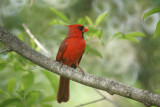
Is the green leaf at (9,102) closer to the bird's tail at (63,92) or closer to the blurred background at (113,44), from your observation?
the bird's tail at (63,92)

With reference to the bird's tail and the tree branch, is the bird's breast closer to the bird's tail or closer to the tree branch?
the bird's tail

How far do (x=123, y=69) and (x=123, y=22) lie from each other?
3.88 ft

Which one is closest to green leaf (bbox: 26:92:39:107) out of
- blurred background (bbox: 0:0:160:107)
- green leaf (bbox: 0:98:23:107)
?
green leaf (bbox: 0:98:23:107)

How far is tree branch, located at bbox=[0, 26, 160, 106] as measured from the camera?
6.22 feet

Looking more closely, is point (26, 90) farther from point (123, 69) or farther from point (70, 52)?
point (123, 69)

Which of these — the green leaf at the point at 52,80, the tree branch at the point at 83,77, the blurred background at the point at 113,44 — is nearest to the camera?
the tree branch at the point at 83,77

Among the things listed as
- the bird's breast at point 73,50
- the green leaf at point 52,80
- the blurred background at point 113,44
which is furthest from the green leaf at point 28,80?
the blurred background at point 113,44

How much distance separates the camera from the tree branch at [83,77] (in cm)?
190

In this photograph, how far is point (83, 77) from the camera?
2152 millimetres

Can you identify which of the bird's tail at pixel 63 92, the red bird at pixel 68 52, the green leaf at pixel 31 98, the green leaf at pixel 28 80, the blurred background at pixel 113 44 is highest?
the blurred background at pixel 113 44

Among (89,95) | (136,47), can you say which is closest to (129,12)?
(136,47)

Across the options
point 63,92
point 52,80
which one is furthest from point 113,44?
point 52,80

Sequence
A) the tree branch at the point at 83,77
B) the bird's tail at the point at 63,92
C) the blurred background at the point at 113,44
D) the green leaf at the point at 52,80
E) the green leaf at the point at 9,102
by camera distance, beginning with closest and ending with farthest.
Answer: the tree branch at the point at 83,77 → the green leaf at the point at 9,102 → the green leaf at the point at 52,80 → the bird's tail at the point at 63,92 → the blurred background at the point at 113,44

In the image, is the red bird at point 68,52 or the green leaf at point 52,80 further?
the red bird at point 68,52
